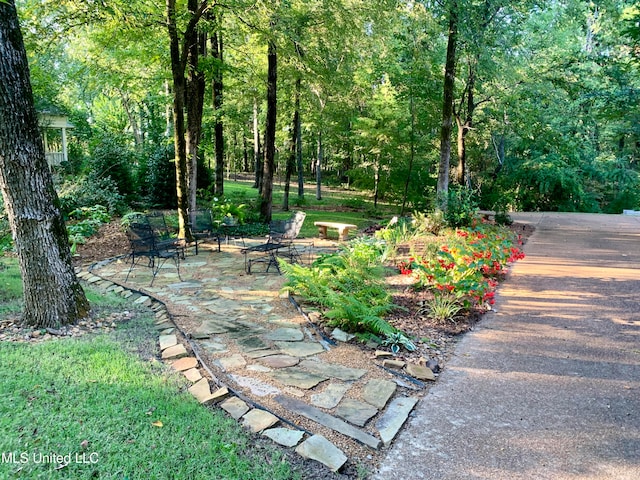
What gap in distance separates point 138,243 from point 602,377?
6086mm

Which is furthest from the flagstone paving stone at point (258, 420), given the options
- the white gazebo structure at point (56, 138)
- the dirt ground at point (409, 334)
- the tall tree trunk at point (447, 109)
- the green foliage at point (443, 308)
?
the white gazebo structure at point (56, 138)

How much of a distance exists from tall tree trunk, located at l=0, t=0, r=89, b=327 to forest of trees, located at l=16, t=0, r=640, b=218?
2.43 metres

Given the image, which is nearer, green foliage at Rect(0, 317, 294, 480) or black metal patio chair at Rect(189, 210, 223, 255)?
green foliage at Rect(0, 317, 294, 480)

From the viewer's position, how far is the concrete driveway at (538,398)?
2.33 meters

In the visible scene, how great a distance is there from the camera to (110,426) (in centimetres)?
237

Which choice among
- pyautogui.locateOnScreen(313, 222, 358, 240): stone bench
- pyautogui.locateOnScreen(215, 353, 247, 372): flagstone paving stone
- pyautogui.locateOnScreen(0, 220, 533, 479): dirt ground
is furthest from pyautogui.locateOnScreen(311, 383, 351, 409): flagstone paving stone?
pyautogui.locateOnScreen(313, 222, 358, 240): stone bench

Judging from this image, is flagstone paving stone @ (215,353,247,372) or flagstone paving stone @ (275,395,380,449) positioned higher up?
flagstone paving stone @ (215,353,247,372)

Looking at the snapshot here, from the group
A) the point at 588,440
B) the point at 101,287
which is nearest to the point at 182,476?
the point at 588,440

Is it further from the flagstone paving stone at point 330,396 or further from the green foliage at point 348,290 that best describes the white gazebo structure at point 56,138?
the flagstone paving stone at point 330,396

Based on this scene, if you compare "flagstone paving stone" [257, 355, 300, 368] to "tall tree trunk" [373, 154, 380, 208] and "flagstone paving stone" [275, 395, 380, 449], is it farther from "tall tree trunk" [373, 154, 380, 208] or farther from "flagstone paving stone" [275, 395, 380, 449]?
"tall tree trunk" [373, 154, 380, 208]

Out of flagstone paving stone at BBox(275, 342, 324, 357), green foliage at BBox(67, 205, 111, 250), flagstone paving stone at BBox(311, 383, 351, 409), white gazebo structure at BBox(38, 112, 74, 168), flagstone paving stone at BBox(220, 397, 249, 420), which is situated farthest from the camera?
white gazebo structure at BBox(38, 112, 74, 168)

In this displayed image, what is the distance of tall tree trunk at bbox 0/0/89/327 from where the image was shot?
3.37 meters

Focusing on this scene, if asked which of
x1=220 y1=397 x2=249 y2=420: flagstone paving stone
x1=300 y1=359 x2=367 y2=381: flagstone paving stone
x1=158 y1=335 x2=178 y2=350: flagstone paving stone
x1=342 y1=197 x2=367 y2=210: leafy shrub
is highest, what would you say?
x1=342 y1=197 x2=367 y2=210: leafy shrub

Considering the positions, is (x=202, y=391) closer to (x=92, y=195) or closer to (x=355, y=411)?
(x=355, y=411)
